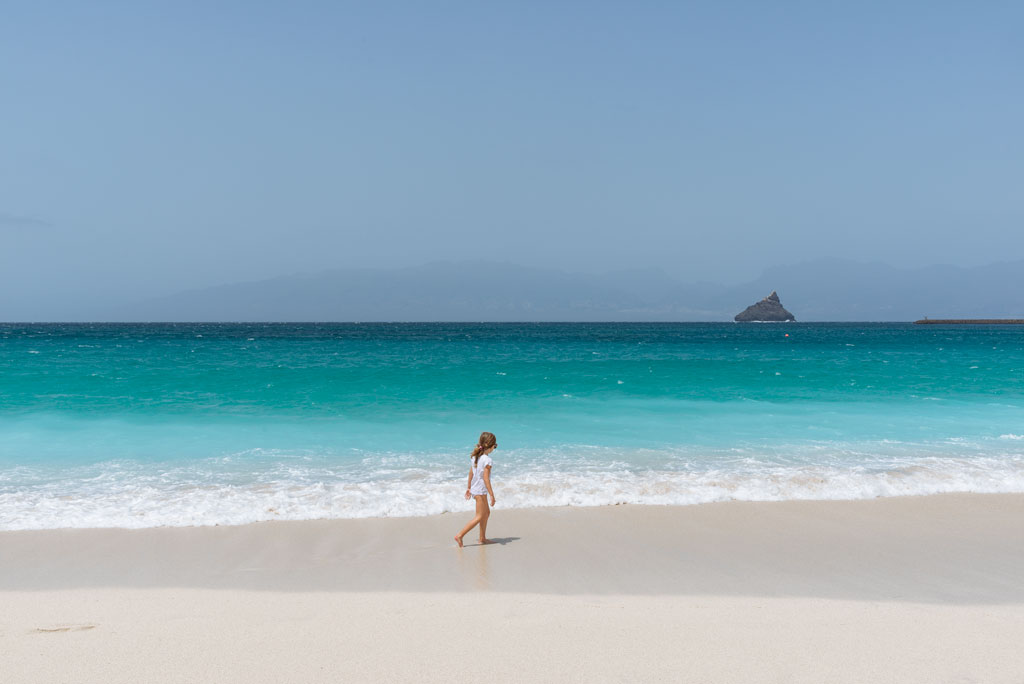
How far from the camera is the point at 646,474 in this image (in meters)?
11.0

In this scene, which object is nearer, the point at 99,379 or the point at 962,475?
the point at 962,475

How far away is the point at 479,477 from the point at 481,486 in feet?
0.42

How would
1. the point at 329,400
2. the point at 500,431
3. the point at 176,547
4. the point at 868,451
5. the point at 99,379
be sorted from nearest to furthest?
the point at 176,547
the point at 868,451
the point at 500,431
the point at 329,400
the point at 99,379

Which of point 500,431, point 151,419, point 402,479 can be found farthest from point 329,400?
point 402,479

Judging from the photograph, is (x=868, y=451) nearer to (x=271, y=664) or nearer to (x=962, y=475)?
(x=962, y=475)

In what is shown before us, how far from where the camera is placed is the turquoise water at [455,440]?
9648mm

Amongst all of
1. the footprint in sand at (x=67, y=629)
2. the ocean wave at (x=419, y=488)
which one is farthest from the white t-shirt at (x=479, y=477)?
the footprint in sand at (x=67, y=629)

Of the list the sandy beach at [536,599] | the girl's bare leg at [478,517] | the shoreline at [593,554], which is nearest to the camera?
the sandy beach at [536,599]

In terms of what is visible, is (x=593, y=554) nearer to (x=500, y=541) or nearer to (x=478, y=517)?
(x=500, y=541)

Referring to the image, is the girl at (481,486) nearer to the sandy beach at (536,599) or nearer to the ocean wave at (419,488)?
the sandy beach at (536,599)

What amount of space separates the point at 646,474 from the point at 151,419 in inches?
545

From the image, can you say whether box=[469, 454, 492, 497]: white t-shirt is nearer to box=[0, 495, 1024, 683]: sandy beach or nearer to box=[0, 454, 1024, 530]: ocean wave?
box=[0, 495, 1024, 683]: sandy beach

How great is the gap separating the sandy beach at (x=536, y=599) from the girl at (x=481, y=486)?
26 centimetres

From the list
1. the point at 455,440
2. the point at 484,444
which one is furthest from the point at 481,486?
the point at 455,440
